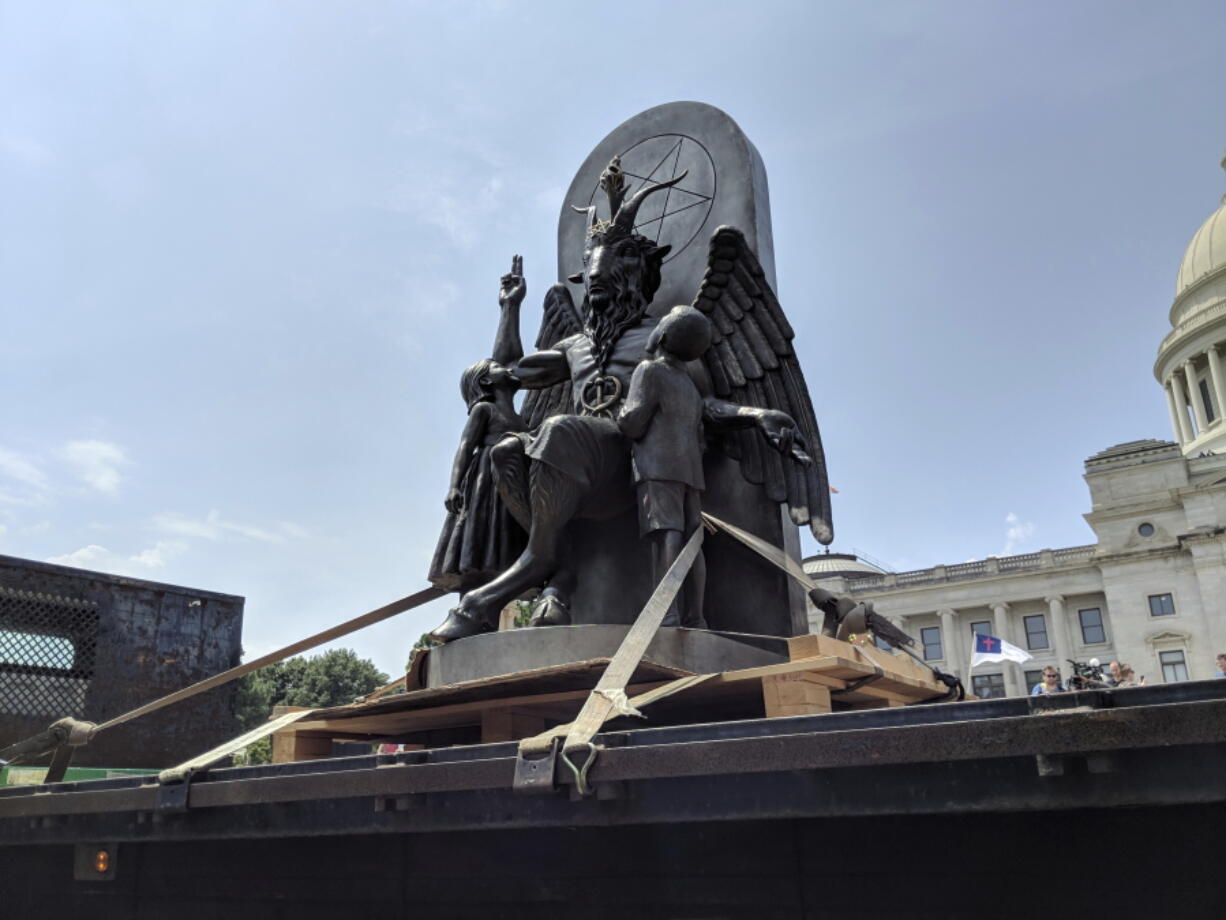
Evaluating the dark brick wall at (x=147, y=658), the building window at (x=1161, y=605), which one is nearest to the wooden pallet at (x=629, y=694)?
the dark brick wall at (x=147, y=658)

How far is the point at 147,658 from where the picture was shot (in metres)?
9.24

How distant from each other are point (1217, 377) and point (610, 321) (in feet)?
229

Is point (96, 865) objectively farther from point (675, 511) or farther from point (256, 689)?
point (256, 689)

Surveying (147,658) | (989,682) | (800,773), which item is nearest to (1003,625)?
(989,682)

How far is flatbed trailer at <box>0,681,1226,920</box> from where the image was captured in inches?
77.5

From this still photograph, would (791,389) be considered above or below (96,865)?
above

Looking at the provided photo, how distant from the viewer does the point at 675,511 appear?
16.5ft

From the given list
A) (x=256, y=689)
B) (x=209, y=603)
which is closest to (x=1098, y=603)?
(x=256, y=689)

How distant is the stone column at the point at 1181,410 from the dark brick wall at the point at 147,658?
71845 mm

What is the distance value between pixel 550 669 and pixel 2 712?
23.5ft

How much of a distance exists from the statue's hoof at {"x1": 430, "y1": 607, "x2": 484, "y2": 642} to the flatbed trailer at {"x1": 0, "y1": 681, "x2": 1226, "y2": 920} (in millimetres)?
1656

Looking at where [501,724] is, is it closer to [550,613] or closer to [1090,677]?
[550,613]

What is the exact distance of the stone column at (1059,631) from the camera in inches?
2351

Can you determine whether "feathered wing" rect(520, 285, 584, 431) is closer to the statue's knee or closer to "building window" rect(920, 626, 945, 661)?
the statue's knee
